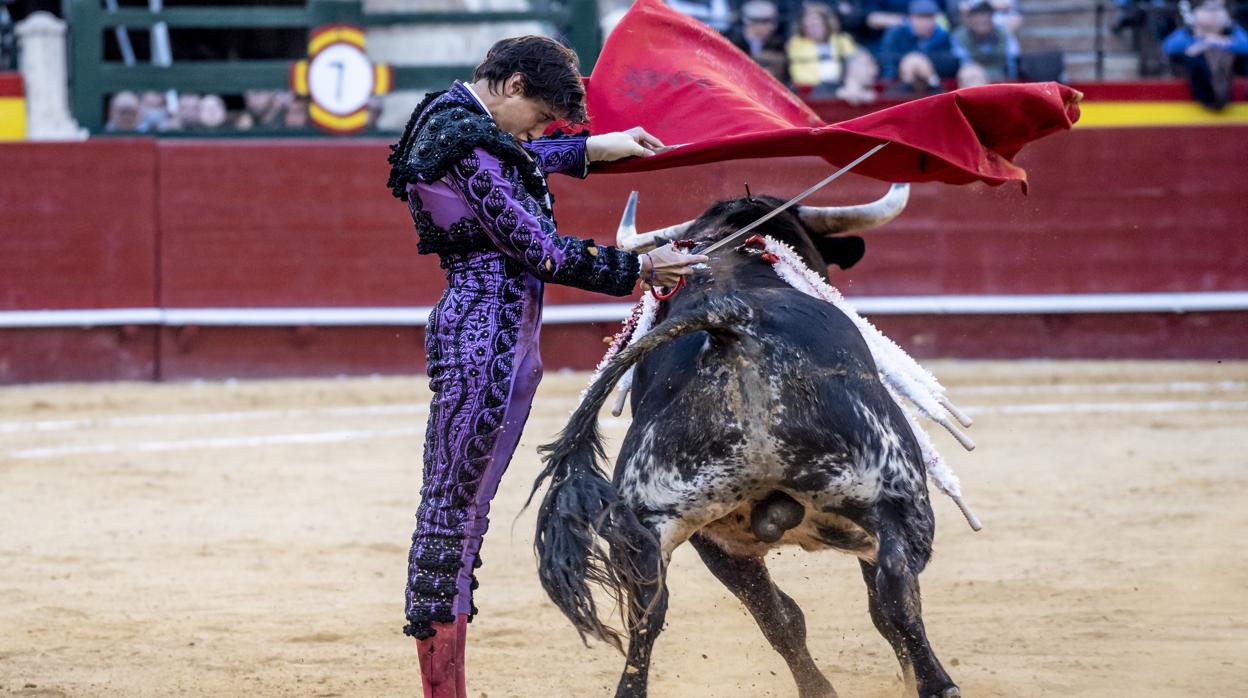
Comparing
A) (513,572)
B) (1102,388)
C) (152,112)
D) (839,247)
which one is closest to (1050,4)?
(1102,388)

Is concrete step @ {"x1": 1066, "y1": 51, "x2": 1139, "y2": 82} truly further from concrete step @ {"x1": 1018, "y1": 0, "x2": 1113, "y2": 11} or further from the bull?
the bull

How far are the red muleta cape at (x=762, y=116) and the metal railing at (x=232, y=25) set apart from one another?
481 cm

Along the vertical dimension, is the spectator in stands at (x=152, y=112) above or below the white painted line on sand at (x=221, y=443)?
above

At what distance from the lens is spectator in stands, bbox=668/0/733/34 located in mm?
7980

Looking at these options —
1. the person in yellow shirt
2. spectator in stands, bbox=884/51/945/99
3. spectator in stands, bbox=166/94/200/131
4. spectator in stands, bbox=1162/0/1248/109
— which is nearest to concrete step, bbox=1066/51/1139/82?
spectator in stands, bbox=1162/0/1248/109

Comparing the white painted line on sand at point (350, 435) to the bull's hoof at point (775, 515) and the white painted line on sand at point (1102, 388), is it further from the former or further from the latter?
the bull's hoof at point (775, 515)

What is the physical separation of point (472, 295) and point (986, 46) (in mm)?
6173

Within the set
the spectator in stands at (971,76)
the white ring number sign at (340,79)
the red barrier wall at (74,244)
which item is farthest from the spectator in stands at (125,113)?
the spectator in stands at (971,76)

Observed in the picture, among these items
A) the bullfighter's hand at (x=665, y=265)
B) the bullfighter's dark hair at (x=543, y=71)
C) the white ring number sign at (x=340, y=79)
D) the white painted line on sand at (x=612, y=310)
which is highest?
the bullfighter's dark hair at (x=543, y=71)

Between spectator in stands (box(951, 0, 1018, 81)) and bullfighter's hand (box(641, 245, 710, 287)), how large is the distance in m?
5.82

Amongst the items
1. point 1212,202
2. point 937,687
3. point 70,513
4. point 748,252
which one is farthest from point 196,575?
point 1212,202

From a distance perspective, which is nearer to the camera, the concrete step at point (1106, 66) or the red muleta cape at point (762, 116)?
the red muleta cape at point (762, 116)

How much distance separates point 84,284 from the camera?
25.0ft

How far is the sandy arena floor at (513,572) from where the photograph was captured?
122 inches
